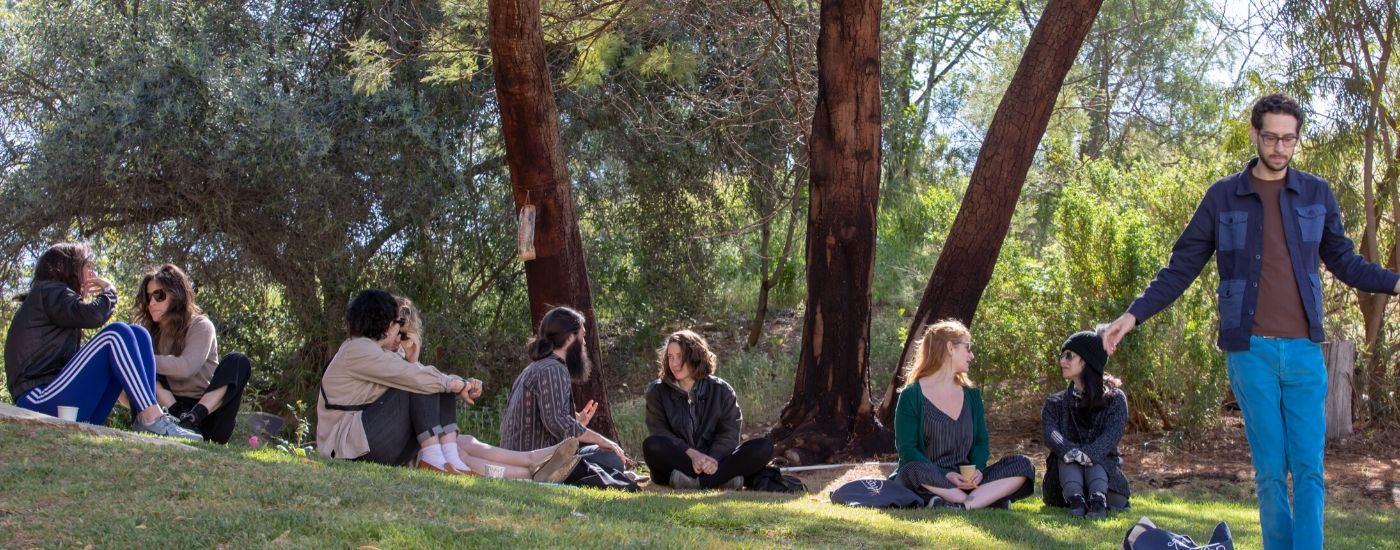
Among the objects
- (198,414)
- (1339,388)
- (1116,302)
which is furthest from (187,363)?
(1339,388)

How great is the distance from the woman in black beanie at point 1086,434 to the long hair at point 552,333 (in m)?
2.74

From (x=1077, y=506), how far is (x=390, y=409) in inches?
145

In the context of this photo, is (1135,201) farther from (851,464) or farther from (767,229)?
(767,229)

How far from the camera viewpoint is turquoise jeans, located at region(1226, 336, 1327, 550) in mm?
4504

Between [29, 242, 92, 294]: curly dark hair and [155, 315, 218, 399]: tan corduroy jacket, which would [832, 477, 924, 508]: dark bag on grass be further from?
[29, 242, 92, 294]: curly dark hair

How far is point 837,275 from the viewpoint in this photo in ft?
31.6

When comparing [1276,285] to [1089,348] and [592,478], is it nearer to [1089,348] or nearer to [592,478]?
[1089,348]

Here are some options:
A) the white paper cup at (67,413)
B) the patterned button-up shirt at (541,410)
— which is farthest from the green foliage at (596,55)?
the white paper cup at (67,413)

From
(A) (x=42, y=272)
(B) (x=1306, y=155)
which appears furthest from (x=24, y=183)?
(B) (x=1306, y=155)

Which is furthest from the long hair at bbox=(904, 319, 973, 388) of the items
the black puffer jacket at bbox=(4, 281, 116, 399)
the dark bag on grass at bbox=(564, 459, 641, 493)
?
the black puffer jacket at bbox=(4, 281, 116, 399)

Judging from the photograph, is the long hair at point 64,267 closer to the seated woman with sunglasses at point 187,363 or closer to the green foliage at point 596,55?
the seated woman with sunglasses at point 187,363

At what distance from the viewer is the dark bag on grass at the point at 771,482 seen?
24.6 ft

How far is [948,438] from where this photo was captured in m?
7.09

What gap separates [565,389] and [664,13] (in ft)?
17.1
